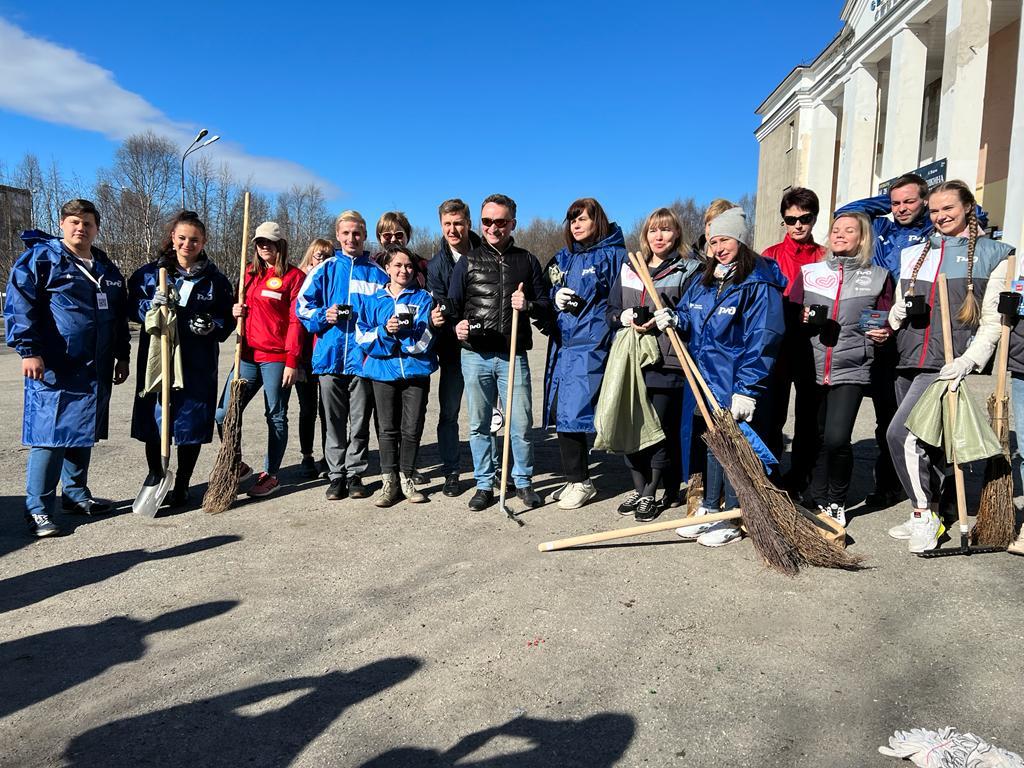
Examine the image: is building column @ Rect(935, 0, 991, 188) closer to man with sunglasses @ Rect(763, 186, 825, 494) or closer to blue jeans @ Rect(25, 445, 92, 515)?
man with sunglasses @ Rect(763, 186, 825, 494)

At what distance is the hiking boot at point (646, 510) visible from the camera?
16.1 ft

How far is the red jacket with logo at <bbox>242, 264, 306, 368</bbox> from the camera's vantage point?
554 centimetres

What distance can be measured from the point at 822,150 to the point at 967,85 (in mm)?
13628

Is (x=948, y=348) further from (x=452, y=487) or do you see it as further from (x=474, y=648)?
(x=452, y=487)

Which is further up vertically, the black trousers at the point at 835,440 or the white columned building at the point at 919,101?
the white columned building at the point at 919,101

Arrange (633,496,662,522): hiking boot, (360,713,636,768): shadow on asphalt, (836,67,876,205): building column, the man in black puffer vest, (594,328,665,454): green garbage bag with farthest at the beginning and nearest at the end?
(836,67,876,205): building column → the man in black puffer vest → (633,496,662,522): hiking boot → (594,328,665,454): green garbage bag → (360,713,636,768): shadow on asphalt

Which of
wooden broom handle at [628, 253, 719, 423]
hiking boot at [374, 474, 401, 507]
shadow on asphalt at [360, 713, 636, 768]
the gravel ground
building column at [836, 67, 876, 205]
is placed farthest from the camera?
building column at [836, 67, 876, 205]

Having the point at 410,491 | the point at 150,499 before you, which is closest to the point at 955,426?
the point at 410,491

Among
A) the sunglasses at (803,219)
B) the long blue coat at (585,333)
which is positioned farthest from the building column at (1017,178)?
the long blue coat at (585,333)

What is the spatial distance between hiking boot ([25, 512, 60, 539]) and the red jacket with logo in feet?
5.80

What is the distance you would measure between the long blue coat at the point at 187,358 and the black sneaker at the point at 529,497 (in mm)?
2368

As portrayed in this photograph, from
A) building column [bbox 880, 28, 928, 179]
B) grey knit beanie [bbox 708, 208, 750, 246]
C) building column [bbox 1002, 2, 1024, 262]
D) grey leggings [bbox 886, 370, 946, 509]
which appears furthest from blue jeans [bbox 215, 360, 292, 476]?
building column [bbox 880, 28, 928, 179]

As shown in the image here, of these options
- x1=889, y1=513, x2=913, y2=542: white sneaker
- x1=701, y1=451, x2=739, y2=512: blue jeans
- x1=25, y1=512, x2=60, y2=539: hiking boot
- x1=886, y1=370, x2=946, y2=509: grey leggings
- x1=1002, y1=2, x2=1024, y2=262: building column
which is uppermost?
x1=1002, y1=2, x2=1024, y2=262: building column

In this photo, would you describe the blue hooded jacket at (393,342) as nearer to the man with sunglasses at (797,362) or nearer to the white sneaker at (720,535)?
the white sneaker at (720,535)
